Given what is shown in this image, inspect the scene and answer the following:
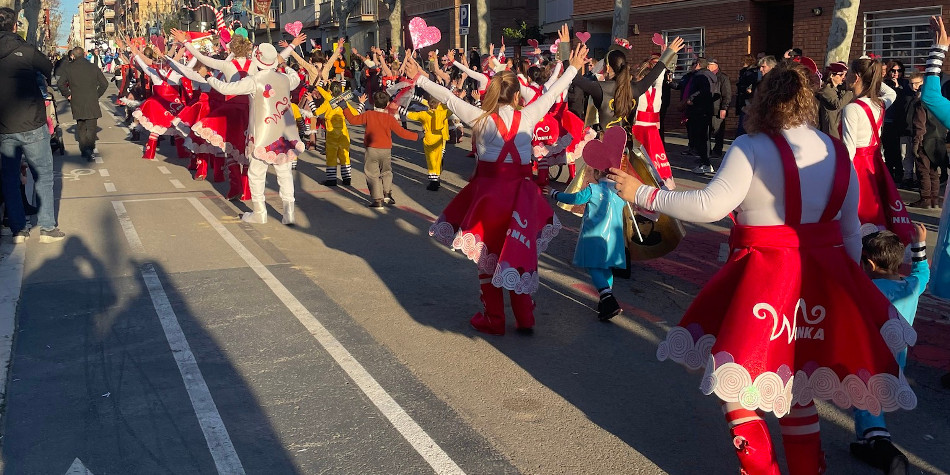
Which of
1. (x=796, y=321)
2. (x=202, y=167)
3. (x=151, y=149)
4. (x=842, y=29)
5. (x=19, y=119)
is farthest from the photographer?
(x=151, y=149)

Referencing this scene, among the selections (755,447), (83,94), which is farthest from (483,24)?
(755,447)

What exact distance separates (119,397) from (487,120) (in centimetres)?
283

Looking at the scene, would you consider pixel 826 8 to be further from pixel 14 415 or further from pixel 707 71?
pixel 14 415

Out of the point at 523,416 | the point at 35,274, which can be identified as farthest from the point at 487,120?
the point at 35,274

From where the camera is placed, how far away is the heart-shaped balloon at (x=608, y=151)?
4145 millimetres

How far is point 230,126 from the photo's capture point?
464 inches

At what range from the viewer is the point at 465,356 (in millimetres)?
5973

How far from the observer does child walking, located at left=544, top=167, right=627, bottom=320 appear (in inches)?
264

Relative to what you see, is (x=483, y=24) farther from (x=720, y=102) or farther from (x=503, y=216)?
(x=503, y=216)

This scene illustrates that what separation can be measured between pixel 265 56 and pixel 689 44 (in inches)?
630

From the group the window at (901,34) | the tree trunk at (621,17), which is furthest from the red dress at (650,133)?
the tree trunk at (621,17)

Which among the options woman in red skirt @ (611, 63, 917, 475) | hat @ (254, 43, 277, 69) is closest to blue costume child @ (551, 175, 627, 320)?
woman in red skirt @ (611, 63, 917, 475)

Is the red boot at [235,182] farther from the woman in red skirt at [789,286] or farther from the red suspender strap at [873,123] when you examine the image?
the woman in red skirt at [789,286]

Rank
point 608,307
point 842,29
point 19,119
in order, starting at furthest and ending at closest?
point 842,29 → point 19,119 → point 608,307
